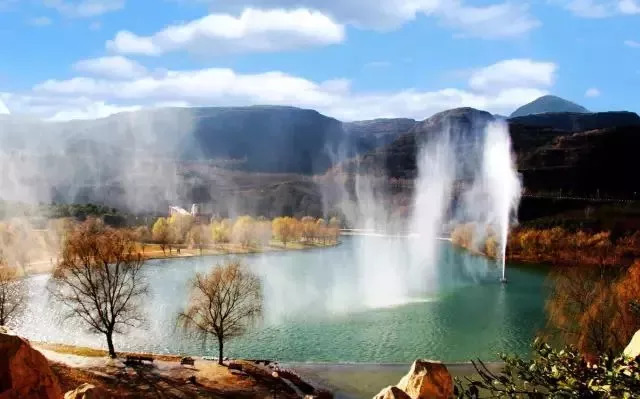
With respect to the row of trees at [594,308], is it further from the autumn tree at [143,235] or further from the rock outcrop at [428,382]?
the autumn tree at [143,235]

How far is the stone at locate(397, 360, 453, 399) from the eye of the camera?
73.0ft

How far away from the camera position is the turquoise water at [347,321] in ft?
136

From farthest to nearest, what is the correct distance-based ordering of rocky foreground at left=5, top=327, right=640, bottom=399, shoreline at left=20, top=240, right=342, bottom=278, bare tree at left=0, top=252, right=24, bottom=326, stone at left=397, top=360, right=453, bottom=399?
shoreline at left=20, top=240, right=342, bottom=278 < bare tree at left=0, top=252, right=24, bottom=326 < rocky foreground at left=5, top=327, right=640, bottom=399 < stone at left=397, top=360, right=453, bottom=399

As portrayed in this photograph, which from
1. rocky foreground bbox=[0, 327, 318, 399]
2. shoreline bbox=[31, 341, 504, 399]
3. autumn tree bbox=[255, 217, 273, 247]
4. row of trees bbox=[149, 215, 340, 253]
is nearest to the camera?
rocky foreground bbox=[0, 327, 318, 399]

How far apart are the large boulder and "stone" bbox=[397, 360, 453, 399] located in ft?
45.7

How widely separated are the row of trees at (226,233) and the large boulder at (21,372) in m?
94.1

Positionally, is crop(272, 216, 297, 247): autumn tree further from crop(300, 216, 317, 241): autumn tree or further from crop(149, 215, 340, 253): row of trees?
crop(300, 216, 317, 241): autumn tree

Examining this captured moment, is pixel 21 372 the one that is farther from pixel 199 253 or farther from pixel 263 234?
pixel 263 234

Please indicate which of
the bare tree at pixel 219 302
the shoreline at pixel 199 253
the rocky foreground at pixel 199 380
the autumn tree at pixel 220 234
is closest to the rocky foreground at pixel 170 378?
the rocky foreground at pixel 199 380

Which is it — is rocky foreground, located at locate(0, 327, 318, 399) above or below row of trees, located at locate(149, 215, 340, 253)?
below

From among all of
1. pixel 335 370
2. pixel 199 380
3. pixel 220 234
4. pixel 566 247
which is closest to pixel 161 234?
pixel 220 234

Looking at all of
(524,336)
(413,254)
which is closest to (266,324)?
(524,336)

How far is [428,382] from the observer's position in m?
22.4

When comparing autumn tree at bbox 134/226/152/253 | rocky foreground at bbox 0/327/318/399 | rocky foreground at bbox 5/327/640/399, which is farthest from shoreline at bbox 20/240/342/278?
rocky foreground at bbox 5/327/640/399
